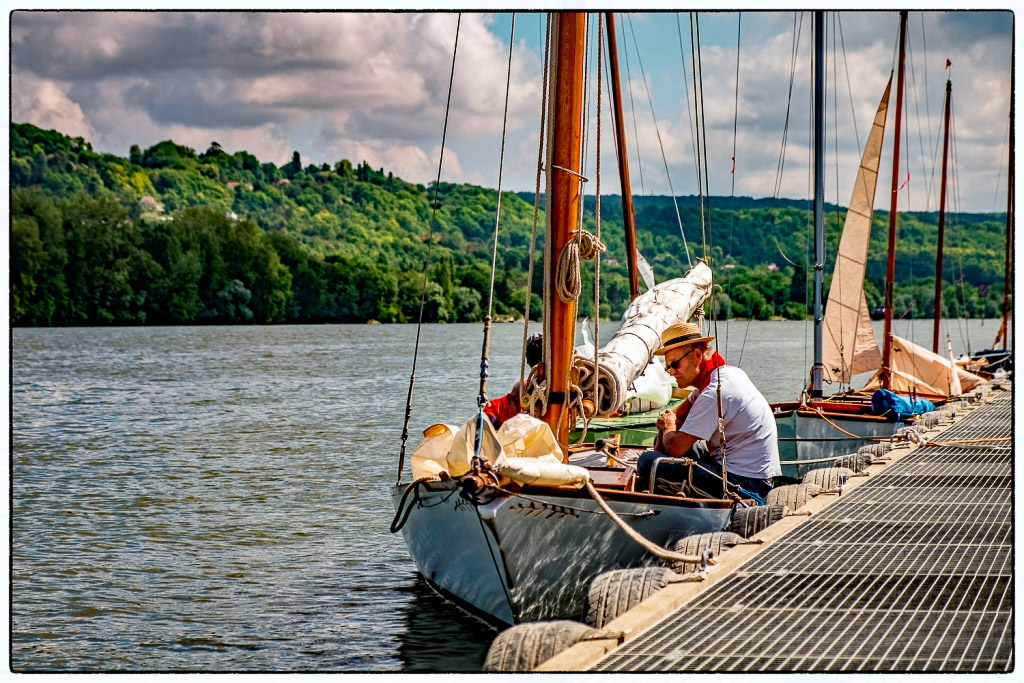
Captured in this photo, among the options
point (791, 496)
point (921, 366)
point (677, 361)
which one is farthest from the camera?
point (921, 366)

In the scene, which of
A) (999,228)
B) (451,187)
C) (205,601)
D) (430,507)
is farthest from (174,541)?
(451,187)

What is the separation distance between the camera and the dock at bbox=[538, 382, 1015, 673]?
188 inches

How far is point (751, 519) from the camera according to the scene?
299 inches

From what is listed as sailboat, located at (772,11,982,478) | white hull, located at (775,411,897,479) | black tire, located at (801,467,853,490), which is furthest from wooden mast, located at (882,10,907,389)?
black tire, located at (801,467,853,490)

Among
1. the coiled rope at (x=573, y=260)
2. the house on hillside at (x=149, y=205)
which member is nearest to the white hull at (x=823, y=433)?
the coiled rope at (x=573, y=260)

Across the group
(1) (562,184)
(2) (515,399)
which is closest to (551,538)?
(2) (515,399)

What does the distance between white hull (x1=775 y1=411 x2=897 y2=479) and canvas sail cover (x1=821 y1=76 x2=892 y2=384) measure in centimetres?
302

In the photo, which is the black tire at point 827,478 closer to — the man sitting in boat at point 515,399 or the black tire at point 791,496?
the black tire at point 791,496

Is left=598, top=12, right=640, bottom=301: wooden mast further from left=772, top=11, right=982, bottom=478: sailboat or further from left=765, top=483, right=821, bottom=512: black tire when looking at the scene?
left=765, top=483, right=821, bottom=512: black tire

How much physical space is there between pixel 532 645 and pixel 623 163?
14.7m

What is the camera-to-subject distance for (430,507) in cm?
817

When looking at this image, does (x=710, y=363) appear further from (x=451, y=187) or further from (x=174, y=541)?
(x=451, y=187)

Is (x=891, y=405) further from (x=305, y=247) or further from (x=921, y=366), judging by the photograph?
(x=305, y=247)

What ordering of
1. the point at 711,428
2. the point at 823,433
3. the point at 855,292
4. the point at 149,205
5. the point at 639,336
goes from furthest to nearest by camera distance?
the point at 149,205 → the point at 855,292 → the point at 823,433 → the point at 639,336 → the point at 711,428
